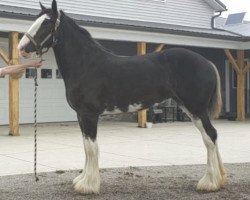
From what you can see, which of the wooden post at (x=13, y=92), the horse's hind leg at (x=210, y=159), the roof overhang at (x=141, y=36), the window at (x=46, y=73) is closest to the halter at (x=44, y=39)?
the horse's hind leg at (x=210, y=159)

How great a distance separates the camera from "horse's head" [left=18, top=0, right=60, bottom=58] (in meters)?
5.78

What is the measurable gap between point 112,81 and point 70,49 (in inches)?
27.0

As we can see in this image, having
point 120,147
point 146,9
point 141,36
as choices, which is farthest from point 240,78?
point 120,147

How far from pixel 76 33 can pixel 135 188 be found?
2.19 metres

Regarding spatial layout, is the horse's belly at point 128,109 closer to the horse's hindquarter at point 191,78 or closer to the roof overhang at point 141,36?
the horse's hindquarter at point 191,78

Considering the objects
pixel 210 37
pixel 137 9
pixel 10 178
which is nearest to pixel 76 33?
pixel 10 178

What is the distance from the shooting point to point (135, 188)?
6324 mm

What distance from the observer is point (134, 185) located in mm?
6523

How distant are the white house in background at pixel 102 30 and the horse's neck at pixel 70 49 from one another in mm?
6911

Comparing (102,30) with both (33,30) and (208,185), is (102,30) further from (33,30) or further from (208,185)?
(208,185)

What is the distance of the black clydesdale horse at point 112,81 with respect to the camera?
591 centimetres

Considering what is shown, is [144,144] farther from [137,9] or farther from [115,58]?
[137,9]

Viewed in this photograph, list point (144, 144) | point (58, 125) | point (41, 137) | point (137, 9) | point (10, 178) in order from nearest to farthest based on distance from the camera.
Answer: point (10, 178) < point (144, 144) < point (41, 137) < point (58, 125) < point (137, 9)

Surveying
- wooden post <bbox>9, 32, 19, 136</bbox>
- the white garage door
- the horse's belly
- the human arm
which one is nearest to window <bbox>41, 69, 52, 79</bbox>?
the white garage door
